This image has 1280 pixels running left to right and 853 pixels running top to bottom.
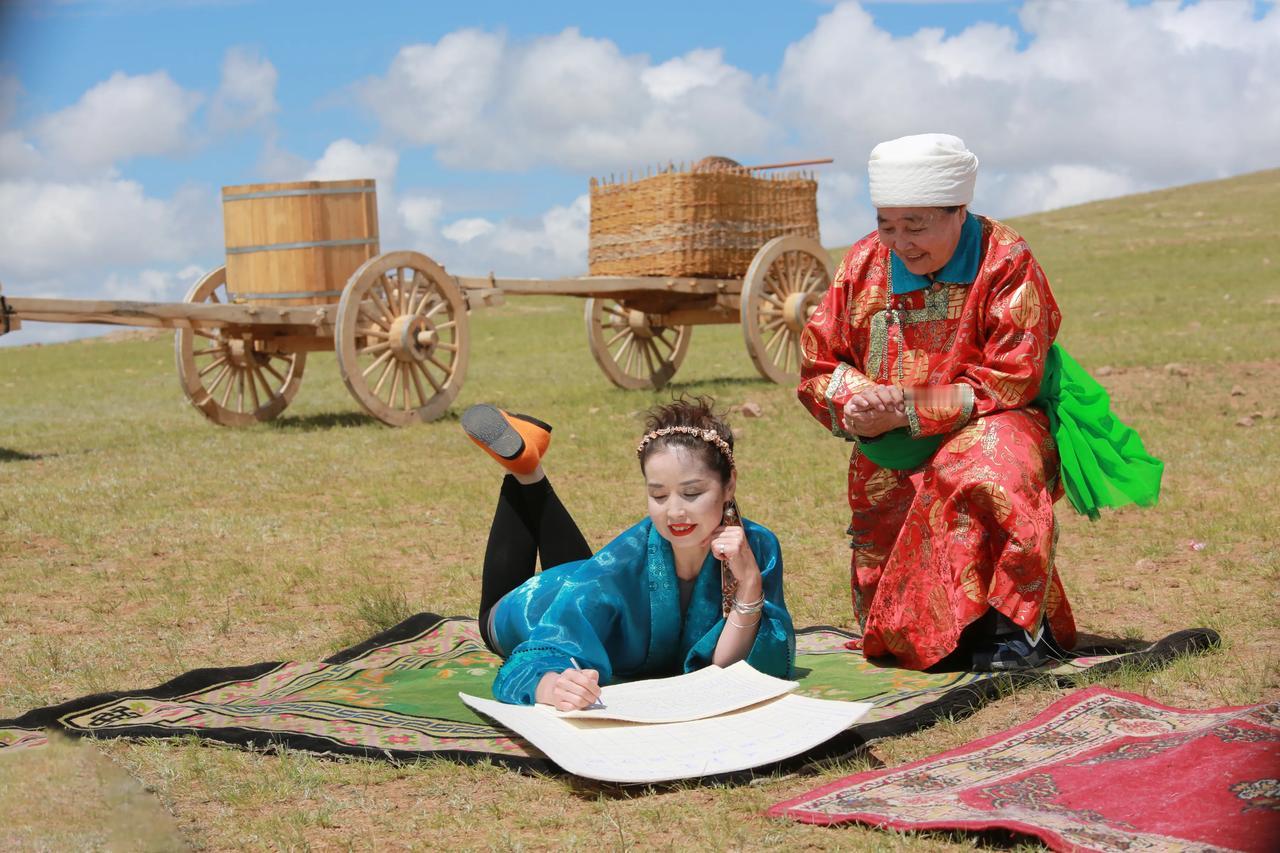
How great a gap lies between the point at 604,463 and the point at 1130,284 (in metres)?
18.1

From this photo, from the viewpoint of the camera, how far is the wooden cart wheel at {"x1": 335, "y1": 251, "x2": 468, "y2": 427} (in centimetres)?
1007

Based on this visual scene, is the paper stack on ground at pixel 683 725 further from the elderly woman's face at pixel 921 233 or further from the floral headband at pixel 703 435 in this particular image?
the elderly woman's face at pixel 921 233

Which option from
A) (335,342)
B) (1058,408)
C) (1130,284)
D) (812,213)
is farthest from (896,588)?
(1130,284)

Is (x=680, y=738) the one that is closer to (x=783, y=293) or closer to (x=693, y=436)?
(x=693, y=436)

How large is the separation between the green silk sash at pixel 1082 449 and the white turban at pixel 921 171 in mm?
614

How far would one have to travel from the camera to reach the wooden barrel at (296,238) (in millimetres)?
10375

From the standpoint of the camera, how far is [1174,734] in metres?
3.10

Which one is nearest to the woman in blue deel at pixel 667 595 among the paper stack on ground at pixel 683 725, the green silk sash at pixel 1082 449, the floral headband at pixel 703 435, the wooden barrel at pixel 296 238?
the floral headband at pixel 703 435

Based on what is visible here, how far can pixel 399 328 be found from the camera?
10.3m

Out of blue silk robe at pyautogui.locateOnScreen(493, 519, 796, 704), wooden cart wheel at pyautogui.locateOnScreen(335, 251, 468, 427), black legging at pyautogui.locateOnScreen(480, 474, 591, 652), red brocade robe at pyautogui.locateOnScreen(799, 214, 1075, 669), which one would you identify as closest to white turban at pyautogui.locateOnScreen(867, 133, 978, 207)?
red brocade robe at pyautogui.locateOnScreen(799, 214, 1075, 669)

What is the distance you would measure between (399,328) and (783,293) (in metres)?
3.92

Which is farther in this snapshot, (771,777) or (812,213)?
(812,213)

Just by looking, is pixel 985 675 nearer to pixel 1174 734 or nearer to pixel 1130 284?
pixel 1174 734

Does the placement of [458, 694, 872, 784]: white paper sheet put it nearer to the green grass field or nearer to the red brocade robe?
the green grass field
